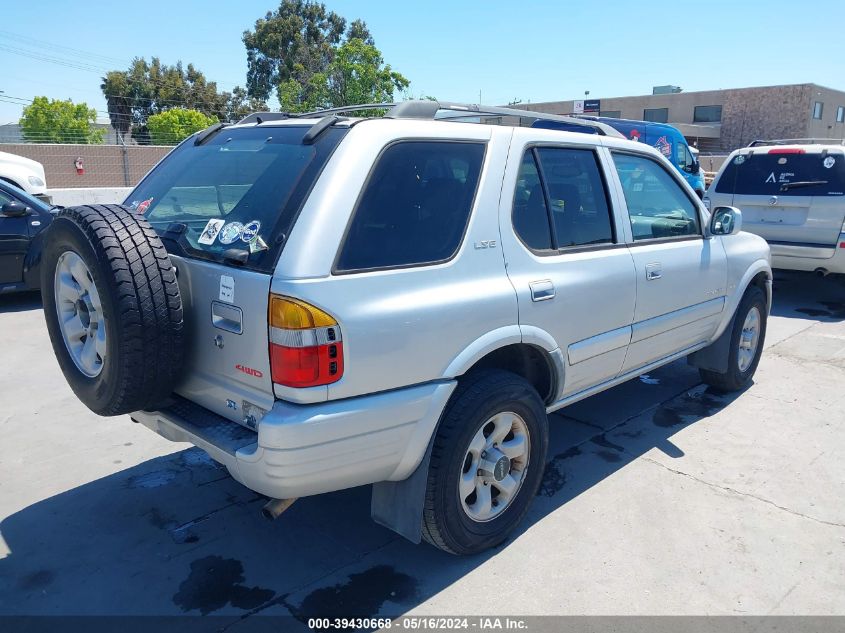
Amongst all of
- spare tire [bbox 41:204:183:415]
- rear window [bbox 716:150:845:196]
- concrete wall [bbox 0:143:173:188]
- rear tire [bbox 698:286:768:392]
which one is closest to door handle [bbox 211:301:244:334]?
spare tire [bbox 41:204:183:415]

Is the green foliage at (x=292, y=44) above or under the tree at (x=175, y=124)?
above

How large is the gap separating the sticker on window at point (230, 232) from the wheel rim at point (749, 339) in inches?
160

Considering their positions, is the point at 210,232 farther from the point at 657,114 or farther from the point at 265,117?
the point at 657,114

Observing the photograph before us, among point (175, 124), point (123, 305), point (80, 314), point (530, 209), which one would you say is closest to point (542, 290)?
point (530, 209)

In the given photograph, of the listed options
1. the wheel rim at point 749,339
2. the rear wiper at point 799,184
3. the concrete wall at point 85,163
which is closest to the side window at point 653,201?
the wheel rim at point 749,339

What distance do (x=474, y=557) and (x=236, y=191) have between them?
6.75 ft

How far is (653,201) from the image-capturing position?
4359 mm

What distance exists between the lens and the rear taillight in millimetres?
2467

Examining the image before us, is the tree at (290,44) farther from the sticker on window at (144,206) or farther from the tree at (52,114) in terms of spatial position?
the sticker on window at (144,206)

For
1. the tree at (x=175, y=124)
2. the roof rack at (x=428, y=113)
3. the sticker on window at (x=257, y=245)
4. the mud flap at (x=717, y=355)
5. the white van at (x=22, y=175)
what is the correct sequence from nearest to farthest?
the sticker on window at (x=257, y=245) → the roof rack at (x=428, y=113) → the mud flap at (x=717, y=355) → the white van at (x=22, y=175) → the tree at (x=175, y=124)

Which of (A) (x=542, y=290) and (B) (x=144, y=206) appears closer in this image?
(A) (x=542, y=290)

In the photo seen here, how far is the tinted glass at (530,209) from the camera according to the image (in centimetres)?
327

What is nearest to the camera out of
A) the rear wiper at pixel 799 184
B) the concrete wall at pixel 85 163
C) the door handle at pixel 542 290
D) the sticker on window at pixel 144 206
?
the door handle at pixel 542 290

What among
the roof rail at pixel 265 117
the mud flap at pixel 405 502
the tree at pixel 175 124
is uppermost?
the tree at pixel 175 124
